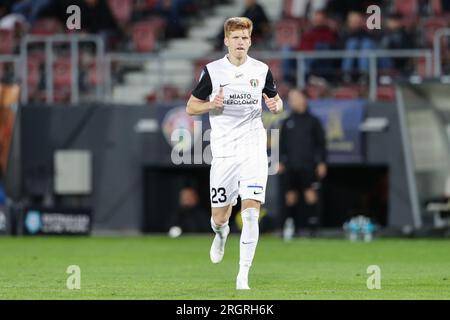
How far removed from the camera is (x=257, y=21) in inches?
1070

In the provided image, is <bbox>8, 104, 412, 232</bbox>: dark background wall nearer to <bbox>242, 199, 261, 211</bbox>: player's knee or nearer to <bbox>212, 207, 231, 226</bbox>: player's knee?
<bbox>212, 207, 231, 226</bbox>: player's knee

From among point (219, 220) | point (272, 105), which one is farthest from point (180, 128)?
point (272, 105)

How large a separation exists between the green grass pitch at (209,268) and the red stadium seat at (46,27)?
5493 mm

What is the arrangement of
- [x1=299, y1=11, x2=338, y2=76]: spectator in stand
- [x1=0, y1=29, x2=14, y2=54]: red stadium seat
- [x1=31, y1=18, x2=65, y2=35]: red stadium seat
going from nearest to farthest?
[x1=299, y1=11, x2=338, y2=76]: spectator in stand < [x1=31, y1=18, x2=65, y2=35]: red stadium seat < [x1=0, y1=29, x2=14, y2=54]: red stadium seat

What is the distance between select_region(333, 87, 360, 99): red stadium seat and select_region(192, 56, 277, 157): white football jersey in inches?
474

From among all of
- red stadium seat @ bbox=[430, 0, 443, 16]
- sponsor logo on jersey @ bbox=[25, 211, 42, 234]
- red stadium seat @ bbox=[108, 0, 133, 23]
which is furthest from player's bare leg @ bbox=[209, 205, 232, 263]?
red stadium seat @ bbox=[108, 0, 133, 23]

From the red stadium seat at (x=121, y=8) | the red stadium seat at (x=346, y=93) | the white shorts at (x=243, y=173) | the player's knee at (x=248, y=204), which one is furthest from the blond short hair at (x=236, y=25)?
the red stadium seat at (x=121, y=8)

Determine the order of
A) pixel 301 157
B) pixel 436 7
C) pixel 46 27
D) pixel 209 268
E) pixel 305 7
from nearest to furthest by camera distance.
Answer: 1. pixel 209 268
2. pixel 301 157
3. pixel 436 7
4. pixel 305 7
5. pixel 46 27

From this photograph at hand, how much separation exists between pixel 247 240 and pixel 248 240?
0.04 feet

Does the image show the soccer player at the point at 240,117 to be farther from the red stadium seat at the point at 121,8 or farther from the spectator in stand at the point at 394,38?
the red stadium seat at the point at 121,8

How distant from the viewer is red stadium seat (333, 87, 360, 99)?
2595cm

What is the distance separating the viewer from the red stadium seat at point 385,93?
26234mm

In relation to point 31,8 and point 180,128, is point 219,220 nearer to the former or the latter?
point 180,128
